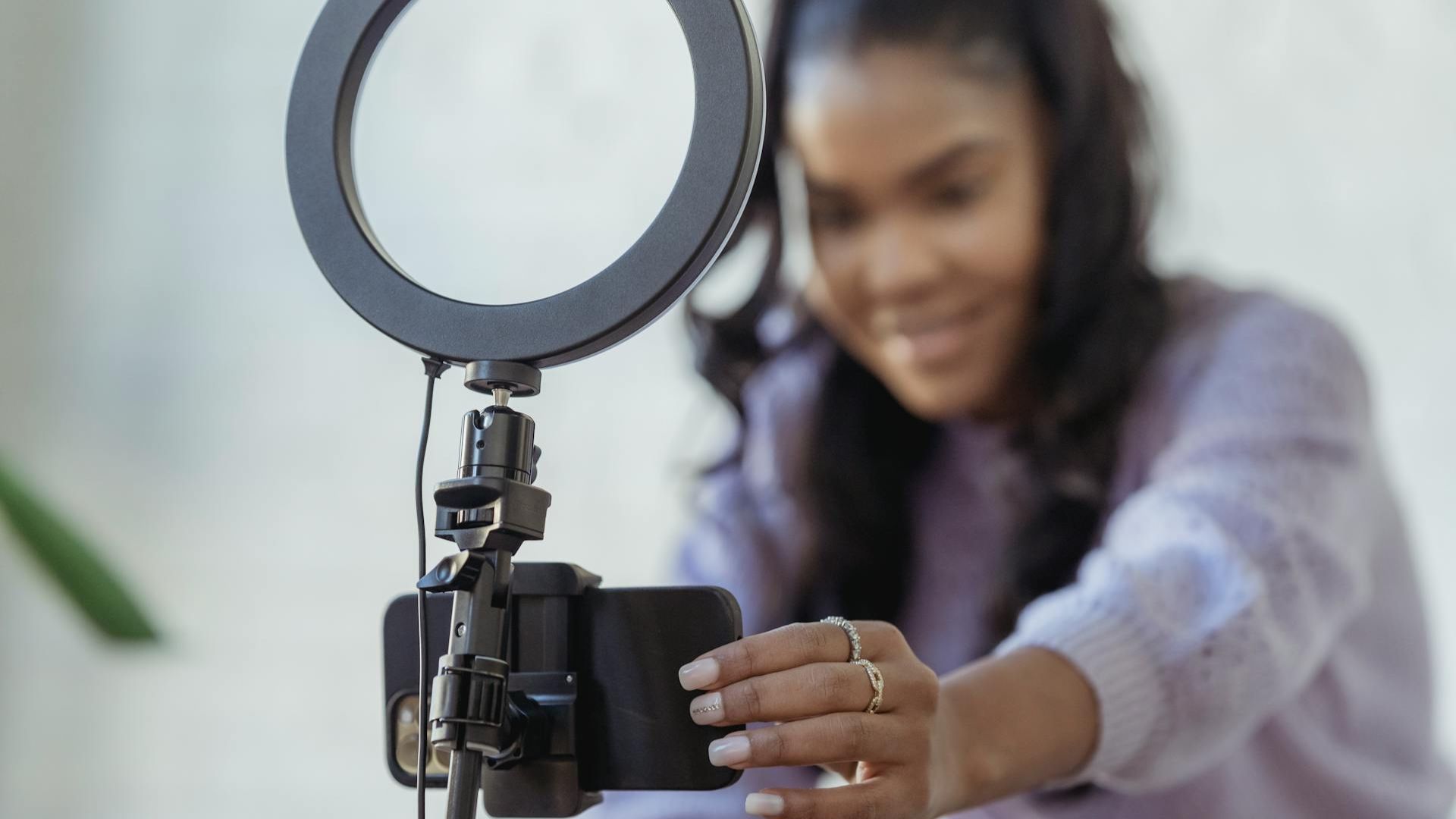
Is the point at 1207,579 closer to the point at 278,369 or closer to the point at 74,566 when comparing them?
the point at 74,566

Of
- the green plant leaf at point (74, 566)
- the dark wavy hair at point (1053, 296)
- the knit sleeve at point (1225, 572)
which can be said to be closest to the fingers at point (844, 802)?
the knit sleeve at point (1225, 572)

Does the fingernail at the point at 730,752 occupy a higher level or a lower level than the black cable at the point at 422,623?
lower

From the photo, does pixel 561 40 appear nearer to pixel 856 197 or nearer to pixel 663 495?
pixel 856 197

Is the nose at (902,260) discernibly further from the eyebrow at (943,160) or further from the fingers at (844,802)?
the fingers at (844,802)

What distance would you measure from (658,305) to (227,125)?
105cm

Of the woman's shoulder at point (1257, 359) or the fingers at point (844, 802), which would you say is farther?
the woman's shoulder at point (1257, 359)

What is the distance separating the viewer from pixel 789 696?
368mm

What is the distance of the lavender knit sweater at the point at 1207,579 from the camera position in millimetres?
570

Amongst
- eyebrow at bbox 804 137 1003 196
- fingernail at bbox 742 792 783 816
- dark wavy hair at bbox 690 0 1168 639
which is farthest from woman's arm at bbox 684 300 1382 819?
eyebrow at bbox 804 137 1003 196

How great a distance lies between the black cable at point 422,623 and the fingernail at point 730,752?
3.4 inches

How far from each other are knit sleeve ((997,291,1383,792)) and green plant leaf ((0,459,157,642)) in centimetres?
45

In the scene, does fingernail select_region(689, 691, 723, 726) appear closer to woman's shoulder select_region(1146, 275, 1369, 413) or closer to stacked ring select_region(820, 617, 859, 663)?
stacked ring select_region(820, 617, 859, 663)

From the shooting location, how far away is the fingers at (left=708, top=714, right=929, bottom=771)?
1.15ft

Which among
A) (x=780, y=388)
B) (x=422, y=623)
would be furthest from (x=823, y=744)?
(x=780, y=388)
